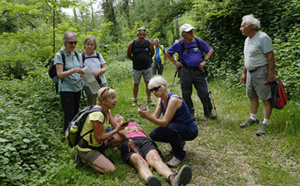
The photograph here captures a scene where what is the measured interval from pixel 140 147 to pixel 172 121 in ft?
2.39

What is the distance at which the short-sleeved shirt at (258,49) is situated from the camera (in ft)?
13.3

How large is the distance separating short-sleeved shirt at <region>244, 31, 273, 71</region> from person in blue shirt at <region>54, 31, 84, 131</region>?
3430mm

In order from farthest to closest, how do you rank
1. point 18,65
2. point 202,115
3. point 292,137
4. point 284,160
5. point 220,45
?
point 18,65, point 220,45, point 202,115, point 292,137, point 284,160

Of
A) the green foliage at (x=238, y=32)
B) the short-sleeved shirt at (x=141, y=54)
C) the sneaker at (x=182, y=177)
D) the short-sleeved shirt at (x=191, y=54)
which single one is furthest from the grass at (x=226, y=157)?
the short-sleeved shirt at (x=141, y=54)

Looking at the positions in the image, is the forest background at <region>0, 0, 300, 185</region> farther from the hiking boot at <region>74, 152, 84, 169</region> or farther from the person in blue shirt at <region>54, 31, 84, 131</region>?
the person in blue shirt at <region>54, 31, 84, 131</region>

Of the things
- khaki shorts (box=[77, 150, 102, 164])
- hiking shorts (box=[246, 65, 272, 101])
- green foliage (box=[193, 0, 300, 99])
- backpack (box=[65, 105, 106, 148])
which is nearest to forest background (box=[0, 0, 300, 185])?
green foliage (box=[193, 0, 300, 99])

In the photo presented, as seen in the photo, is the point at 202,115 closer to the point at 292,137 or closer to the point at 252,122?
the point at 252,122

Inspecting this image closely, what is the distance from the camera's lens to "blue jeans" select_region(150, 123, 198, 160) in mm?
3398

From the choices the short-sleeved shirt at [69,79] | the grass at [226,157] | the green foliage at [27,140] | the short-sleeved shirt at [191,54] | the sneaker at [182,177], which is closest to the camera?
the sneaker at [182,177]

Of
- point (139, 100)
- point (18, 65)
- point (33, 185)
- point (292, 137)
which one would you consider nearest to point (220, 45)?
point (139, 100)

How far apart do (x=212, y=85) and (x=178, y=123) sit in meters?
5.29

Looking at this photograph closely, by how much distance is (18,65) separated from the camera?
383 inches

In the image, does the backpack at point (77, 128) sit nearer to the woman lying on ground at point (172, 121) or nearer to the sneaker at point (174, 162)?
the woman lying on ground at point (172, 121)

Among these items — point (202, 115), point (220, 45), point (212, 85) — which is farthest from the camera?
point (220, 45)
